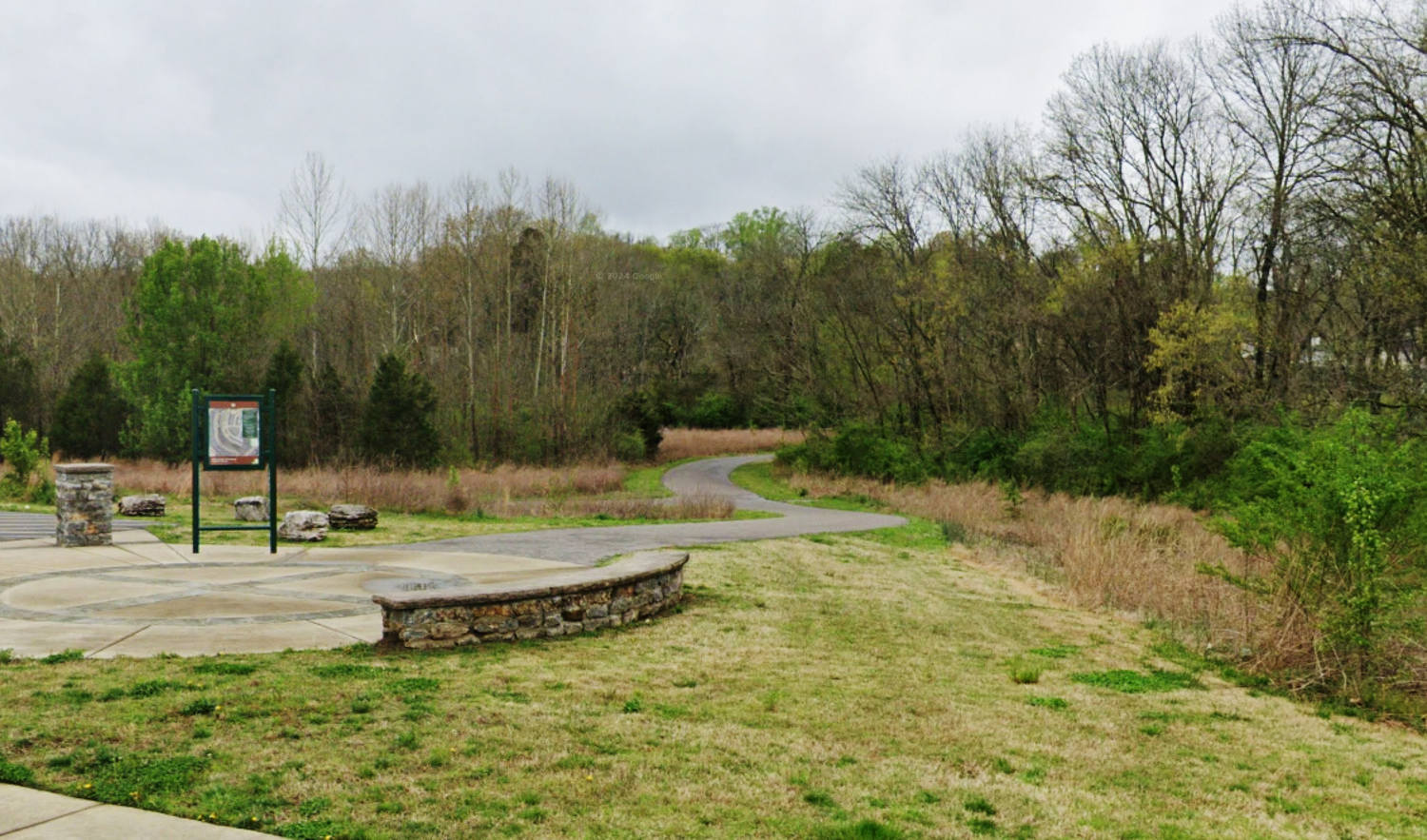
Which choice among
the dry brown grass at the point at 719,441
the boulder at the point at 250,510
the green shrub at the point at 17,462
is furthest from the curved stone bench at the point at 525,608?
the dry brown grass at the point at 719,441

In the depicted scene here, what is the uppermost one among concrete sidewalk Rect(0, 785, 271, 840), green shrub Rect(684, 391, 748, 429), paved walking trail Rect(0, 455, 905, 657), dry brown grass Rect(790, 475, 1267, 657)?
green shrub Rect(684, 391, 748, 429)

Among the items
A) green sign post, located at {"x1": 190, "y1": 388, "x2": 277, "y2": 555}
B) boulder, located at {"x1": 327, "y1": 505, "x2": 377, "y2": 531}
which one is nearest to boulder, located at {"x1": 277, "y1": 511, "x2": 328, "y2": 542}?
green sign post, located at {"x1": 190, "y1": 388, "x2": 277, "y2": 555}

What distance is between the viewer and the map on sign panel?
13758mm

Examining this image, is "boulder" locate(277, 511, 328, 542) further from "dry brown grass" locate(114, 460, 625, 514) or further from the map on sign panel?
"dry brown grass" locate(114, 460, 625, 514)

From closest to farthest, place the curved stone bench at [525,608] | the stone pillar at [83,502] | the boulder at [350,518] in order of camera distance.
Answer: the curved stone bench at [525,608]
the stone pillar at [83,502]
the boulder at [350,518]

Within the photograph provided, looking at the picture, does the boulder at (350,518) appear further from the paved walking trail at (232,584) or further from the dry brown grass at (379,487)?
the dry brown grass at (379,487)

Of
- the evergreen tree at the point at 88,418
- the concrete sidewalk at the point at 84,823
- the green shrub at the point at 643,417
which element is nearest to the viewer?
the concrete sidewalk at the point at 84,823

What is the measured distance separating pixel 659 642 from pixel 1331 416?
2071cm

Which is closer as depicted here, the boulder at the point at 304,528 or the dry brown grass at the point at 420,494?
the boulder at the point at 304,528

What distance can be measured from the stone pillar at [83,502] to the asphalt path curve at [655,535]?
13.0ft

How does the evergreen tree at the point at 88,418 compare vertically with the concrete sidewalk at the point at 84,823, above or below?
above

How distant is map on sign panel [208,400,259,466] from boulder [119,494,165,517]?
A: 565 centimetres

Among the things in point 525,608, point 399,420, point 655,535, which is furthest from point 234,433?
point 399,420

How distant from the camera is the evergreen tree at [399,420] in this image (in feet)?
116
